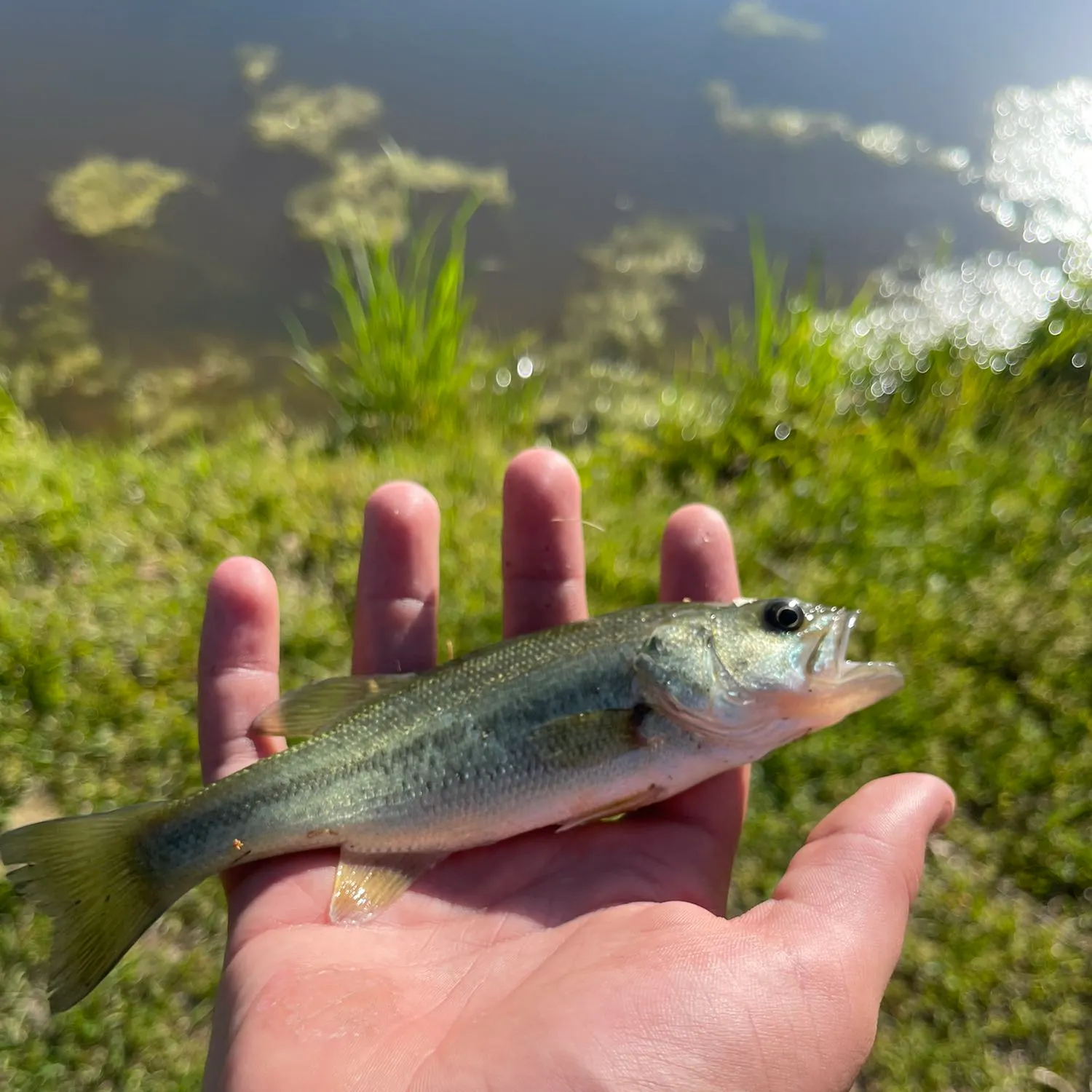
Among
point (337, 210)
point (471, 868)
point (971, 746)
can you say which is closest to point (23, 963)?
point (471, 868)

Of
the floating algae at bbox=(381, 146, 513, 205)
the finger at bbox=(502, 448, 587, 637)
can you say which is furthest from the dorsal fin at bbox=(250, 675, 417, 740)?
the floating algae at bbox=(381, 146, 513, 205)

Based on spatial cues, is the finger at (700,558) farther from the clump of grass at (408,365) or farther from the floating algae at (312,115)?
the floating algae at (312,115)

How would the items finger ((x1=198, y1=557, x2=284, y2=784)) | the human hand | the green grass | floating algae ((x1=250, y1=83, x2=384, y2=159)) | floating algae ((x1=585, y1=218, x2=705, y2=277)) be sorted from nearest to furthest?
1. the human hand
2. finger ((x1=198, y1=557, x2=284, y2=784))
3. the green grass
4. floating algae ((x1=585, y1=218, x2=705, y2=277))
5. floating algae ((x1=250, y1=83, x2=384, y2=159))

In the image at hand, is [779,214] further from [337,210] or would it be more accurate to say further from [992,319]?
[337,210]

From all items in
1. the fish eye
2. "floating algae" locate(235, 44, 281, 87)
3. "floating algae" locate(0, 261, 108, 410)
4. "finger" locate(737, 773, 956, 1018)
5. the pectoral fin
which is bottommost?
the pectoral fin

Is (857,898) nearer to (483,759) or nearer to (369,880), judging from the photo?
(483,759)

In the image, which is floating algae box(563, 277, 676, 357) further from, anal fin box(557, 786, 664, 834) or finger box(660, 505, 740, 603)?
anal fin box(557, 786, 664, 834)

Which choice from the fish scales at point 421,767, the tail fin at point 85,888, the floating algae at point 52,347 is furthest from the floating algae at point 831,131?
the tail fin at point 85,888
